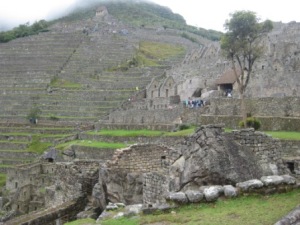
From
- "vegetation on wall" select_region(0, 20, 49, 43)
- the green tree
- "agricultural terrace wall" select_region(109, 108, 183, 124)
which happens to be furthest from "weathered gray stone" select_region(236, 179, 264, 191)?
"vegetation on wall" select_region(0, 20, 49, 43)

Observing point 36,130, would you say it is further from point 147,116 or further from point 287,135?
point 287,135

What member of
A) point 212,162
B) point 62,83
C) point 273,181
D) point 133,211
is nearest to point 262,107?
point 212,162

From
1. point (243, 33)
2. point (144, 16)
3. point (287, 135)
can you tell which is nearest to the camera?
point (287, 135)

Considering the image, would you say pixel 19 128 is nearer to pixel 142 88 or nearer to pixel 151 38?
pixel 142 88

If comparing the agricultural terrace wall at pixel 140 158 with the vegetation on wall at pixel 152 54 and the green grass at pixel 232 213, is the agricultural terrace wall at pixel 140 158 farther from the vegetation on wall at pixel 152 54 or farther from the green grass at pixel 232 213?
the vegetation on wall at pixel 152 54

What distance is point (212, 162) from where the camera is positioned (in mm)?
8523

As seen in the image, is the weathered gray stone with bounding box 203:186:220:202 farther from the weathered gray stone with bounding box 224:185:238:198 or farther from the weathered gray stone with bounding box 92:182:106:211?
the weathered gray stone with bounding box 92:182:106:211

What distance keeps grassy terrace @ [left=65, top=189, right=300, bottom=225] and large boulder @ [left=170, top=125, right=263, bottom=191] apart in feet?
2.97

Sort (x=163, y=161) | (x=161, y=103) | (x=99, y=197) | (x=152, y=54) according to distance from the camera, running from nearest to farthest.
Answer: (x=99, y=197)
(x=163, y=161)
(x=161, y=103)
(x=152, y=54)

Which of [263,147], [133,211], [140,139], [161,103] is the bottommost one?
[140,139]

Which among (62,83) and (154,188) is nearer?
(154,188)

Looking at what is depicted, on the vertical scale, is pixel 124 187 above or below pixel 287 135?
below

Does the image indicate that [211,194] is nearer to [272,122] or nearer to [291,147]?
[291,147]

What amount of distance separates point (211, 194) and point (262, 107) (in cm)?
1931
